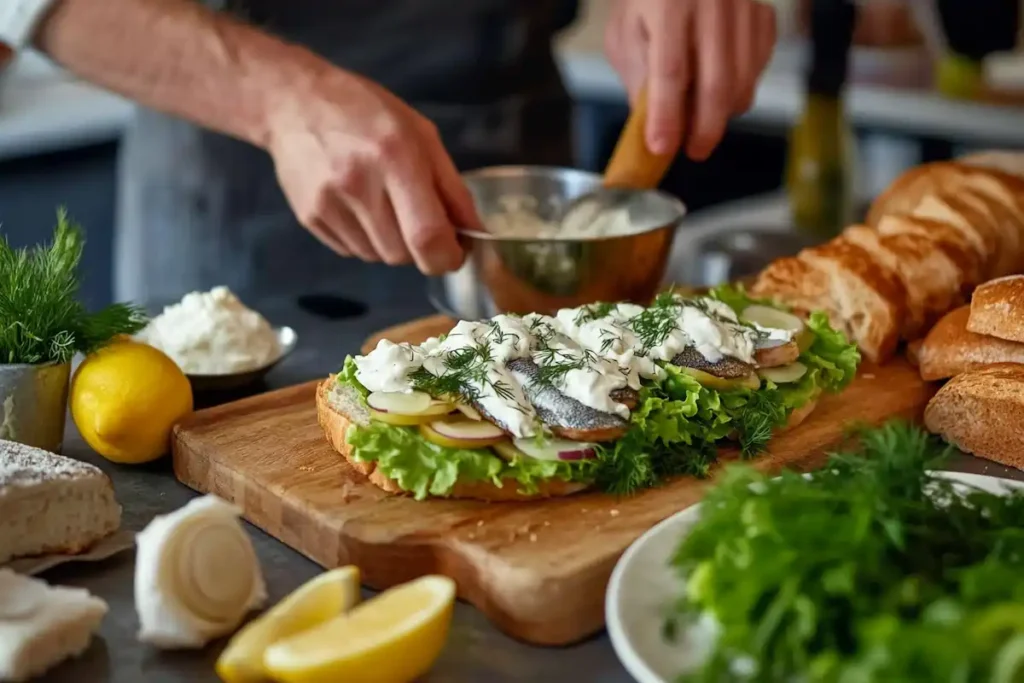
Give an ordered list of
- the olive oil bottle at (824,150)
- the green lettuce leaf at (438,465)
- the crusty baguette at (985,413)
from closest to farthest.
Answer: the green lettuce leaf at (438,465) < the crusty baguette at (985,413) < the olive oil bottle at (824,150)

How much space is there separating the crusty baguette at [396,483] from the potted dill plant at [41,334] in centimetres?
40

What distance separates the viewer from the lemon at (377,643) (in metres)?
1.28

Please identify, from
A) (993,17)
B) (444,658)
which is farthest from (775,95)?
(444,658)

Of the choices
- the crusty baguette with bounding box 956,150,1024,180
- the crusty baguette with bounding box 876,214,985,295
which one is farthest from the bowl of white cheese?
the crusty baguette with bounding box 956,150,1024,180

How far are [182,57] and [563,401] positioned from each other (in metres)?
1.20

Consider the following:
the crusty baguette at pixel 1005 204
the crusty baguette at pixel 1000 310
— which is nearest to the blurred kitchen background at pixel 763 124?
the crusty baguette at pixel 1005 204

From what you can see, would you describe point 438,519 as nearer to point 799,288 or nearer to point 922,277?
point 799,288

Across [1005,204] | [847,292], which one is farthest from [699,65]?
[1005,204]

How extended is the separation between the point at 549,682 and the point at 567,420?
0.41 meters

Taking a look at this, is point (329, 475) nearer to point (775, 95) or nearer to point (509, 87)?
point (509, 87)

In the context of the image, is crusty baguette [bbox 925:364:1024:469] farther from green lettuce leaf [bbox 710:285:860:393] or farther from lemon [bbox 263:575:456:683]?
lemon [bbox 263:575:456:683]

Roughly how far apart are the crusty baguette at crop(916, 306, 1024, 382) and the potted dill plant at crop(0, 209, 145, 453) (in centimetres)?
144

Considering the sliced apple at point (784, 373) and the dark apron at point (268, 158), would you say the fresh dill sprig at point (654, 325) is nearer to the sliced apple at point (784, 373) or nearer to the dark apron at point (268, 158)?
the sliced apple at point (784, 373)

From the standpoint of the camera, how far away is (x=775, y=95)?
527cm
